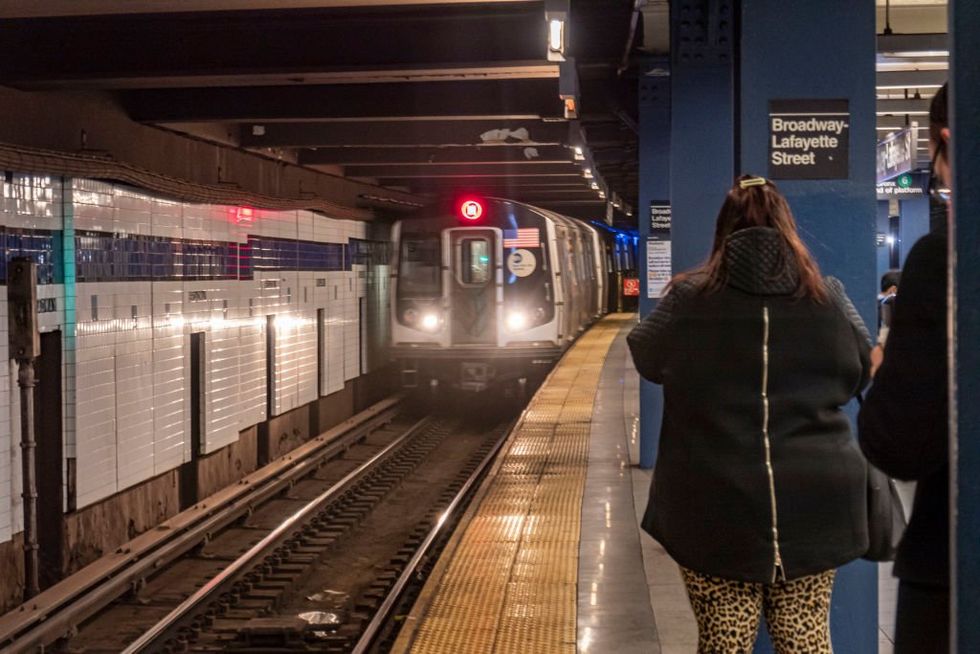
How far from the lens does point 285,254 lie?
14984mm

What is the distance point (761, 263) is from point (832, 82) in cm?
146

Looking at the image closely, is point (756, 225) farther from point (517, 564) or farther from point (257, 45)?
point (257, 45)

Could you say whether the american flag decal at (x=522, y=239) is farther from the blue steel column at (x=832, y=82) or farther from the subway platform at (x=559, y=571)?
the blue steel column at (x=832, y=82)

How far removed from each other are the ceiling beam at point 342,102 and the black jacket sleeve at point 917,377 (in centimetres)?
884

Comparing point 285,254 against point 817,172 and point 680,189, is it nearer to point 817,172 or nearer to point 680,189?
point 680,189

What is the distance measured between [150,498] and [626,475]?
13.5 feet

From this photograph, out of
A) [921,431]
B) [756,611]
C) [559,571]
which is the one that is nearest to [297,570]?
[559,571]

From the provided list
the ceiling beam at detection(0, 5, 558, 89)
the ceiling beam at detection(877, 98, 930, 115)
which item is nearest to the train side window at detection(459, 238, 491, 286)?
the ceiling beam at detection(877, 98, 930, 115)

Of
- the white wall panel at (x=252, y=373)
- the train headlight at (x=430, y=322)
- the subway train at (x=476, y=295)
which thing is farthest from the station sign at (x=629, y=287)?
the white wall panel at (x=252, y=373)

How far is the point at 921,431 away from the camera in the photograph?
2.07m

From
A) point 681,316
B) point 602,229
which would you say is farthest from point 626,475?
point 602,229

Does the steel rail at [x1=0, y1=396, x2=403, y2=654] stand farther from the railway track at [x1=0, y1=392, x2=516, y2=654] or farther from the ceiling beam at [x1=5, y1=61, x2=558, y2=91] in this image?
the ceiling beam at [x1=5, y1=61, x2=558, y2=91]

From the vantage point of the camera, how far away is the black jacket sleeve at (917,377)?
205 cm

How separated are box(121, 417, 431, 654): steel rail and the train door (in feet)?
9.17
